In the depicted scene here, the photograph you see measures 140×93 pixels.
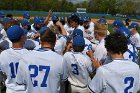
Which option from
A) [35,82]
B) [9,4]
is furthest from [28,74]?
[9,4]

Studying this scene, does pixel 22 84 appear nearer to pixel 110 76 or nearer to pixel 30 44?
pixel 110 76

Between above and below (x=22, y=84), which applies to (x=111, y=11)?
below

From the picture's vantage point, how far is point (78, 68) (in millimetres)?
5906

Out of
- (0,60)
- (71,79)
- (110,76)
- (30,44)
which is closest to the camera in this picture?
(110,76)

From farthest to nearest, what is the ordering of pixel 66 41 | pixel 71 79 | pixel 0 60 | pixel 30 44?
pixel 66 41 → pixel 30 44 → pixel 71 79 → pixel 0 60

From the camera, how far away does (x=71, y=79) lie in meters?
6.02

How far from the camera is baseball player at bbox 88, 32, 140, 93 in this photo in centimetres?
416

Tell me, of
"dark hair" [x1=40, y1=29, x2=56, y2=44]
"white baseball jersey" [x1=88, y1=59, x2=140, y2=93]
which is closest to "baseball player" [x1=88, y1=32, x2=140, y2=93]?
"white baseball jersey" [x1=88, y1=59, x2=140, y2=93]

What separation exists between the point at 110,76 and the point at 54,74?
96 centimetres

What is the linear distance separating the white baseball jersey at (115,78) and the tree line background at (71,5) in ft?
208

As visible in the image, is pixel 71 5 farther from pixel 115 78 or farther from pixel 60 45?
pixel 115 78

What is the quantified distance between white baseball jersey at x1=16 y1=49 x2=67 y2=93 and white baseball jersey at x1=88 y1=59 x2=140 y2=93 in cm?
71

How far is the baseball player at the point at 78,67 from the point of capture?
589cm

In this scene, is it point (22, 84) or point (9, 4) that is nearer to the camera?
point (22, 84)
